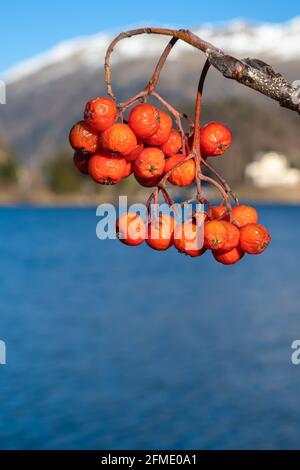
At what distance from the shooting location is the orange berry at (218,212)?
296 centimetres

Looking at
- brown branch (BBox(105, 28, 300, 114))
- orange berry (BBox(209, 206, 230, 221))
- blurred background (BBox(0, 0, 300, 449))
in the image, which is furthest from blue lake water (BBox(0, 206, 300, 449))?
brown branch (BBox(105, 28, 300, 114))

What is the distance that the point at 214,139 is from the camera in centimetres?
290

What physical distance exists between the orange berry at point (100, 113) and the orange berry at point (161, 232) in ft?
1.24

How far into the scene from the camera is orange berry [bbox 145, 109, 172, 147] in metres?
2.80

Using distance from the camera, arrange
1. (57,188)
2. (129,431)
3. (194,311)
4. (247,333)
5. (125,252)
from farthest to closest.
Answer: (57,188) → (125,252) → (194,311) → (247,333) → (129,431)

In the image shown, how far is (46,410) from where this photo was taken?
3972 cm

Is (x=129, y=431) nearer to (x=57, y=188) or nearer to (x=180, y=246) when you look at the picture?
(x=180, y=246)

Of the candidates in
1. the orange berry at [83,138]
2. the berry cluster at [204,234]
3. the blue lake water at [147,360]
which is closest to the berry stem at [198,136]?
the berry cluster at [204,234]

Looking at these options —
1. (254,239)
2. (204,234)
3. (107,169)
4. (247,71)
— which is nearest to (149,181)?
(107,169)

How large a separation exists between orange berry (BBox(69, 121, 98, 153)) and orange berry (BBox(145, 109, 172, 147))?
195 mm

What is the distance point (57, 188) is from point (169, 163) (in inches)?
Answer: 7719

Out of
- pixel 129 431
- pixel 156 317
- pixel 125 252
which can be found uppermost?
pixel 125 252

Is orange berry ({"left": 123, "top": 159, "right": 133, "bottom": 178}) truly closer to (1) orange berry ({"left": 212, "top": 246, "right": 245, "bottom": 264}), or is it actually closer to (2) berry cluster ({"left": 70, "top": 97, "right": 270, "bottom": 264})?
A: (2) berry cluster ({"left": 70, "top": 97, "right": 270, "bottom": 264})
